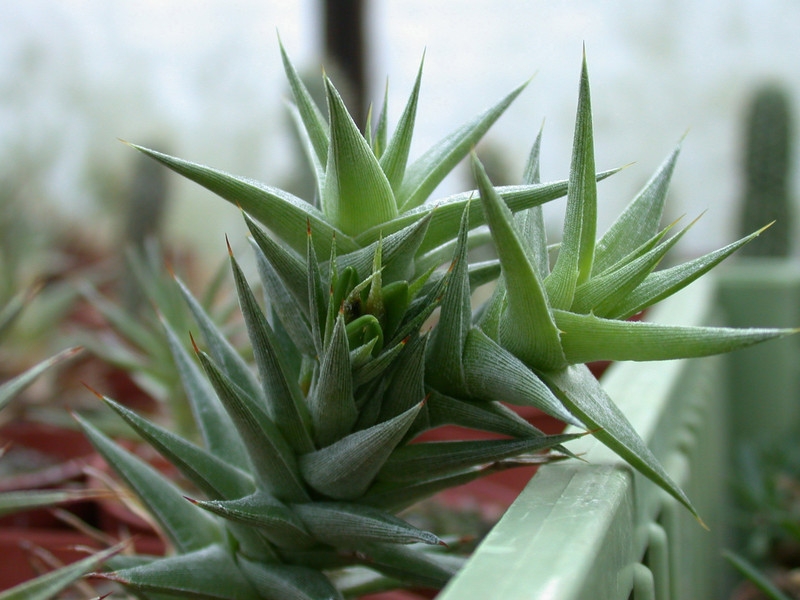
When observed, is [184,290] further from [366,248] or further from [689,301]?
[689,301]

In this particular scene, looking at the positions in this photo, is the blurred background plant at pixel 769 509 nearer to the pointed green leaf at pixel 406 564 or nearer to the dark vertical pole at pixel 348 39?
the pointed green leaf at pixel 406 564

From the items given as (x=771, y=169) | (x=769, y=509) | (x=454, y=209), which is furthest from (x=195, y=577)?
(x=771, y=169)

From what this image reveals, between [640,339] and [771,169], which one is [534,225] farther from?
[771,169]

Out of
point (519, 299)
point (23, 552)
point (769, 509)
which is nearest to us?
point (519, 299)

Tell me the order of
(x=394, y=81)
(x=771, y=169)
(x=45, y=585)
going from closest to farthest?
(x=45, y=585), (x=771, y=169), (x=394, y=81)

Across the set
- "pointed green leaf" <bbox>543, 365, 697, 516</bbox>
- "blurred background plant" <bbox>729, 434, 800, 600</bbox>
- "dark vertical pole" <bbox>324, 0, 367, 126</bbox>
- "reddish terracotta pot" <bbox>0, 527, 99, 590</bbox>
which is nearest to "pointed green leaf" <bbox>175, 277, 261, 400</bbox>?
"pointed green leaf" <bbox>543, 365, 697, 516</bbox>

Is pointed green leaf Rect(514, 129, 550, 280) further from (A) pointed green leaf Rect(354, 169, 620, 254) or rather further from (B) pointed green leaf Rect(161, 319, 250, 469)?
(B) pointed green leaf Rect(161, 319, 250, 469)
